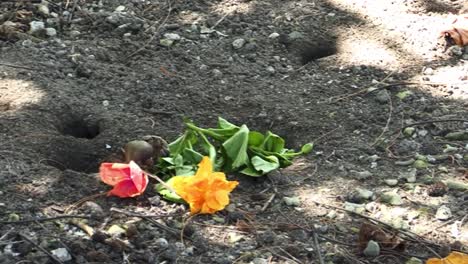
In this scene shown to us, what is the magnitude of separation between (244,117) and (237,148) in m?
0.40

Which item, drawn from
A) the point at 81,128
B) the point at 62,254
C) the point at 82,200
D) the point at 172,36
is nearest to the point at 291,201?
the point at 82,200

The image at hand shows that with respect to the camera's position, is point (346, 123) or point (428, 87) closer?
point (346, 123)

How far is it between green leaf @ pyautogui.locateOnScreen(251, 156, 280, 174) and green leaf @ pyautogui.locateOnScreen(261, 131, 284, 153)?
69 mm

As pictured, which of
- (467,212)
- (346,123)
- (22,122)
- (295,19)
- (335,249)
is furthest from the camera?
(295,19)

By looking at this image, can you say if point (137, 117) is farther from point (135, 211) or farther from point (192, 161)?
point (135, 211)

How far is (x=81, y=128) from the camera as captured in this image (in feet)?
10.7

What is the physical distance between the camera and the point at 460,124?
333cm

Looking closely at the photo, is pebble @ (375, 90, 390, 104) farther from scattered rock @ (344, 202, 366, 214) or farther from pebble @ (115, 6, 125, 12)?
pebble @ (115, 6, 125, 12)

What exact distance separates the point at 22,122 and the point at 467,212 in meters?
1.53

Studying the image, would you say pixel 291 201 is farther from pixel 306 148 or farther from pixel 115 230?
pixel 115 230

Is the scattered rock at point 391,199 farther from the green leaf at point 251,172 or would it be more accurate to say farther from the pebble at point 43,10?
the pebble at point 43,10

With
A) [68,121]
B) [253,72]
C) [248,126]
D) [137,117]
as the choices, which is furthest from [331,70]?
[68,121]

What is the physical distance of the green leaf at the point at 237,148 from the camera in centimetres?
295

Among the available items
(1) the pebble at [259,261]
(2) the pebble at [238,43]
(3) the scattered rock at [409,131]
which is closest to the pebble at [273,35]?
(2) the pebble at [238,43]
